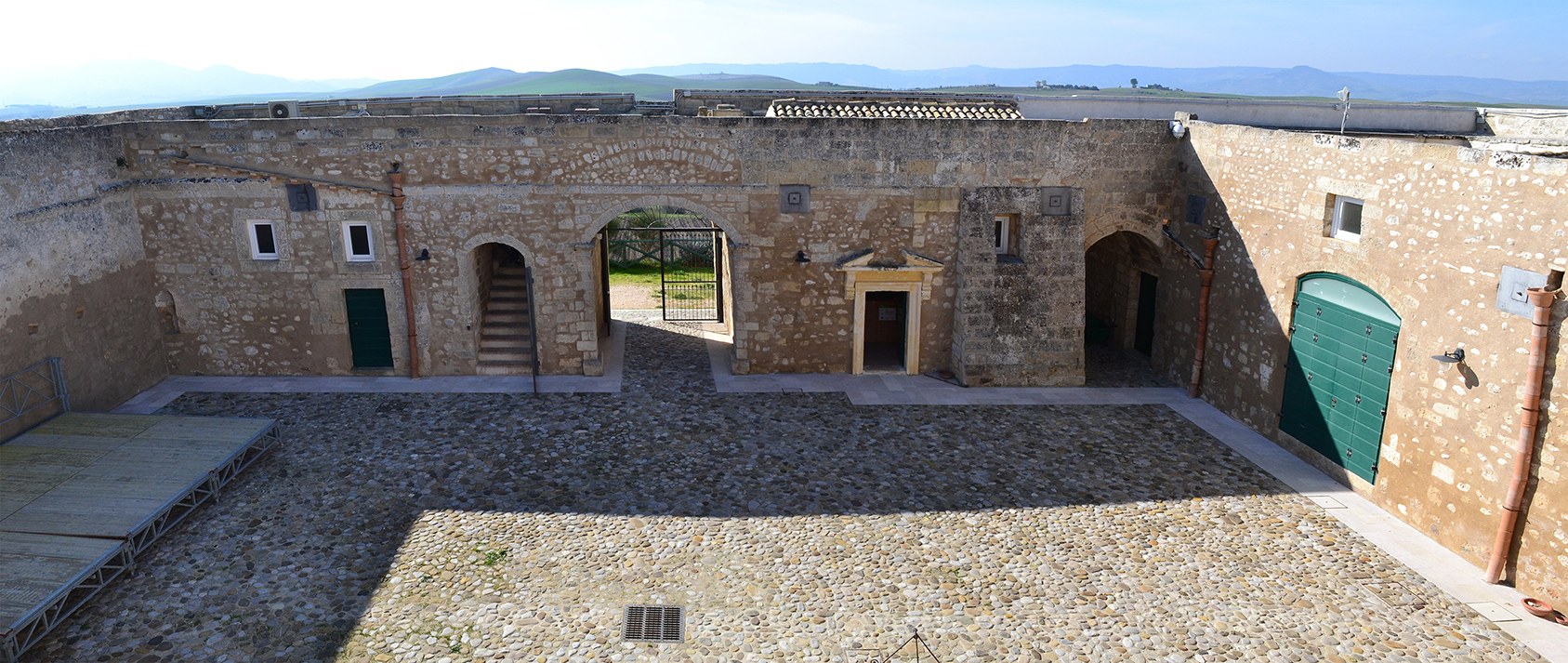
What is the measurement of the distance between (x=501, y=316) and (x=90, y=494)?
7290 millimetres

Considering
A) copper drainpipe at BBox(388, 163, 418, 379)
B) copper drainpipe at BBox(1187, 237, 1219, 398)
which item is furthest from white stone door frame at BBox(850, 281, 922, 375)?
copper drainpipe at BBox(388, 163, 418, 379)

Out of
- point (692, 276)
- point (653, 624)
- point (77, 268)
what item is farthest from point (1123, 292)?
point (77, 268)

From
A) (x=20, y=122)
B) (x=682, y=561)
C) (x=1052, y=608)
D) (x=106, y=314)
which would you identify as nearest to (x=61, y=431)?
(x=106, y=314)

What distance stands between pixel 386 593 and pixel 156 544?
3.03m

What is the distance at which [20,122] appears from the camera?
46.0ft

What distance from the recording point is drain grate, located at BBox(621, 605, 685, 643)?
8062 millimetres

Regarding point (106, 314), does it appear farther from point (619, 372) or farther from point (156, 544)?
Result: point (619, 372)

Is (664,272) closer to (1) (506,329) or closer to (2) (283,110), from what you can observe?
(1) (506,329)

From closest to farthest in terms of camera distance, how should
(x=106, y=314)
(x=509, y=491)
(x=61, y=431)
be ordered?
(x=509, y=491) < (x=61, y=431) < (x=106, y=314)

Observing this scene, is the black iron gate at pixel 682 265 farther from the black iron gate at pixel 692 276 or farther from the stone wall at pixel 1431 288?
the stone wall at pixel 1431 288

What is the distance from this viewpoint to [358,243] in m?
14.7

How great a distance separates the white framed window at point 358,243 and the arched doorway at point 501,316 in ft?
5.57

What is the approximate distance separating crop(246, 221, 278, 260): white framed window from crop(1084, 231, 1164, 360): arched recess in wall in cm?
1438

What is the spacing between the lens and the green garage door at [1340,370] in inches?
425
